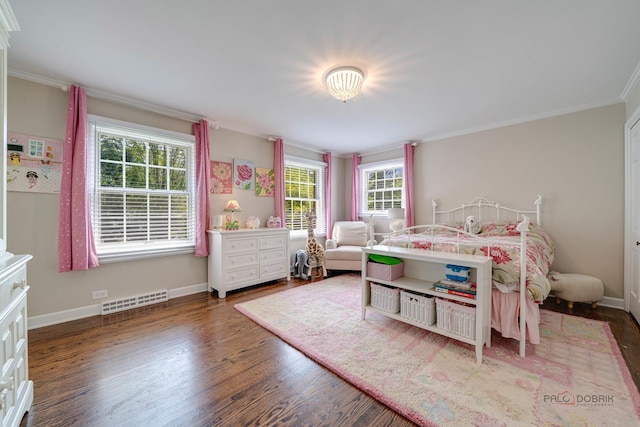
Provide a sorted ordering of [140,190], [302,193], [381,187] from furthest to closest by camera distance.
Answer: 1. [381,187]
2. [302,193]
3. [140,190]

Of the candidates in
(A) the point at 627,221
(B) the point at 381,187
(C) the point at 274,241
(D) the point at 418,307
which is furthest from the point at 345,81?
(A) the point at 627,221

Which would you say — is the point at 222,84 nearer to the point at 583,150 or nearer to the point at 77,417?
the point at 77,417

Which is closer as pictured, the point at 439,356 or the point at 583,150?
the point at 439,356

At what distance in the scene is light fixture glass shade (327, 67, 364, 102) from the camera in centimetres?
236

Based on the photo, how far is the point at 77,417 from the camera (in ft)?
4.87

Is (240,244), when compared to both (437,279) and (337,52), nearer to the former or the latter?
(437,279)

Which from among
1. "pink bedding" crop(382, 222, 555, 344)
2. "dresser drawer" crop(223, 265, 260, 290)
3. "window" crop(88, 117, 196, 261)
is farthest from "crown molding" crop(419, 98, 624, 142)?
"window" crop(88, 117, 196, 261)

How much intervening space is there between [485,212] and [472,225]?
1.57 feet

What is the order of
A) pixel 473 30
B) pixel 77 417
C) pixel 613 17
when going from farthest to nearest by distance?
1. pixel 473 30
2. pixel 613 17
3. pixel 77 417

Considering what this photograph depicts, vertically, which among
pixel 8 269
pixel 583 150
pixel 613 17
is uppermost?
pixel 613 17

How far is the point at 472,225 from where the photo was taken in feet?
12.6

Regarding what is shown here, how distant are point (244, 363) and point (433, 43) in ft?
9.90

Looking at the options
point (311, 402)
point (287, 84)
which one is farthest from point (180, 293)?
point (287, 84)

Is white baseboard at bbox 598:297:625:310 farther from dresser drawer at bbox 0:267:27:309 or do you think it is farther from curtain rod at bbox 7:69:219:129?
curtain rod at bbox 7:69:219:129
